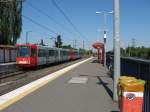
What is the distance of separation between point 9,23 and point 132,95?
5512cm

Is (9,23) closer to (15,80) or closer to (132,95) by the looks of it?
(15,80)

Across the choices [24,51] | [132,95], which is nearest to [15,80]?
[24,51]

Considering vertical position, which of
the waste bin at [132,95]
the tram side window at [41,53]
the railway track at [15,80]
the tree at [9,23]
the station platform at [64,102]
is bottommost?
the railway track at [15,80]

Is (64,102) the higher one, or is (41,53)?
(41,53)

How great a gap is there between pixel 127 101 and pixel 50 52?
4100 centimetres

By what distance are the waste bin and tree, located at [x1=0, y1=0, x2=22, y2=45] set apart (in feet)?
173

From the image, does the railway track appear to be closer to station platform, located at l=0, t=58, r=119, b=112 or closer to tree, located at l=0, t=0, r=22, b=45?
station platform, located at l=0, t=58, r=119, b=112

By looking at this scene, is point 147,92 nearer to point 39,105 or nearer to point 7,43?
point 39,105

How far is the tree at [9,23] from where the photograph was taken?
60.7m

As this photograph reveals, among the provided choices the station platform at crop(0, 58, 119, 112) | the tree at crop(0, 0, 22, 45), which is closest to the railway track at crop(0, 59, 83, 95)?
the station platform at crop(0, 58, 119, 112)

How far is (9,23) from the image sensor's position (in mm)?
62188

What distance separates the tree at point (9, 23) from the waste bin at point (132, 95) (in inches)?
2073

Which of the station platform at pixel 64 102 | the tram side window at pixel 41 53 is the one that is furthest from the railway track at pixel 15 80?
the tram side window at pixel 41 53

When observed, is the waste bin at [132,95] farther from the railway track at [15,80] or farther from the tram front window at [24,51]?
the tram front window at [24,51]
